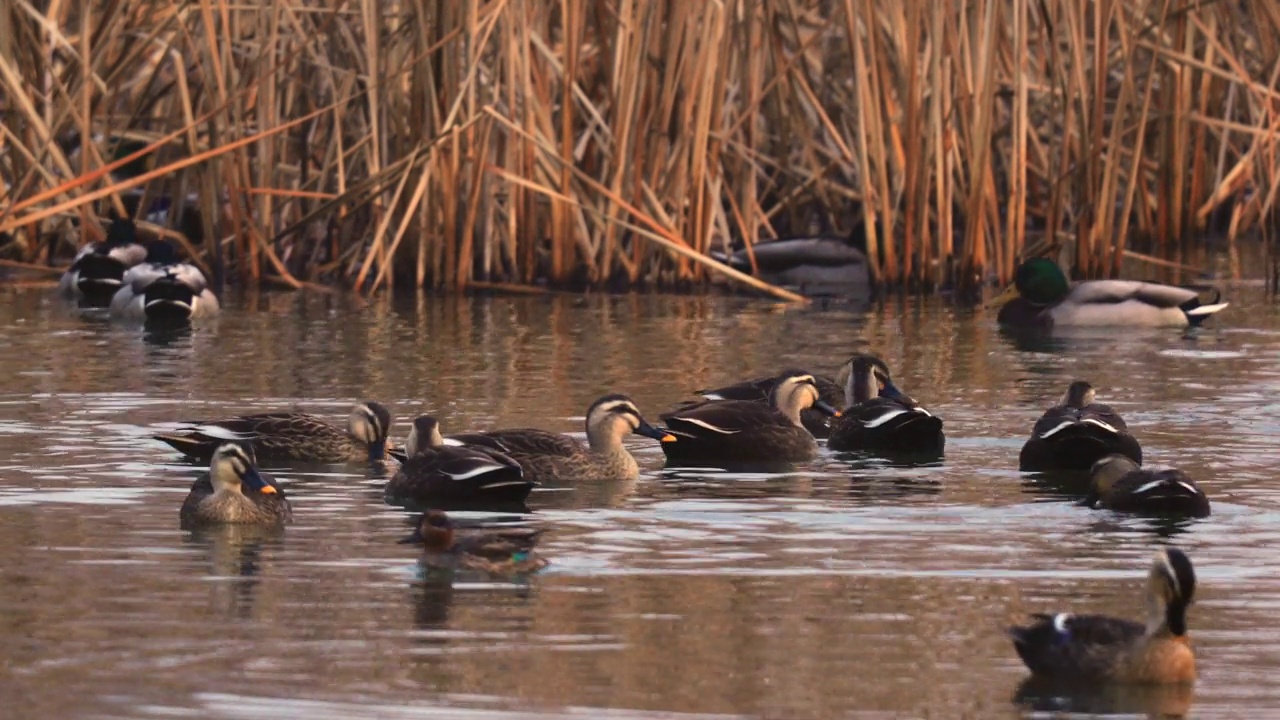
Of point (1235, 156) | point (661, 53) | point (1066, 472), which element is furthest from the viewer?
point (1235, 156)

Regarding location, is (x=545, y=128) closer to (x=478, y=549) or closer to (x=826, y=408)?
(x=826, y=408)

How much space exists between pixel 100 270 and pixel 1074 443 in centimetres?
1026

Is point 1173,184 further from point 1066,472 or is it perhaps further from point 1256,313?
point 1066,472

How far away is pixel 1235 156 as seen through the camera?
82.1 feet

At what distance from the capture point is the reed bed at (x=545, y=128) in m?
18.5

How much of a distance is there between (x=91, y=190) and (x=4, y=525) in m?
11.3

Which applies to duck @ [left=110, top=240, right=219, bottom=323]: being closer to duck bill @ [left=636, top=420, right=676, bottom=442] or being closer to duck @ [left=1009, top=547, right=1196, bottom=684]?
duck bill @ [left=636, top=420, right=676, bottom=442]

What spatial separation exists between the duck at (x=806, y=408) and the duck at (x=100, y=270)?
7.11 meters

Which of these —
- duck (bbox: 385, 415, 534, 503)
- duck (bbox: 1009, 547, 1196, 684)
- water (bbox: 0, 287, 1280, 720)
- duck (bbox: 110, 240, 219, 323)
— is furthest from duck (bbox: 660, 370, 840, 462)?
duck (bbox: 110, 240, 219, 323)

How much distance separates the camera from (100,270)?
20016 millimetres

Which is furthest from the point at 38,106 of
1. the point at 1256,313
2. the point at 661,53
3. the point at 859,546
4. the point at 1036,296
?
the point at 859,546

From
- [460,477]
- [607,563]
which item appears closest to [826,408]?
[460,477]

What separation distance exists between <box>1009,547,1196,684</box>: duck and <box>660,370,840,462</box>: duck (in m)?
4.92

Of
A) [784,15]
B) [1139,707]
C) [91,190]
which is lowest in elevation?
[1139,707]
